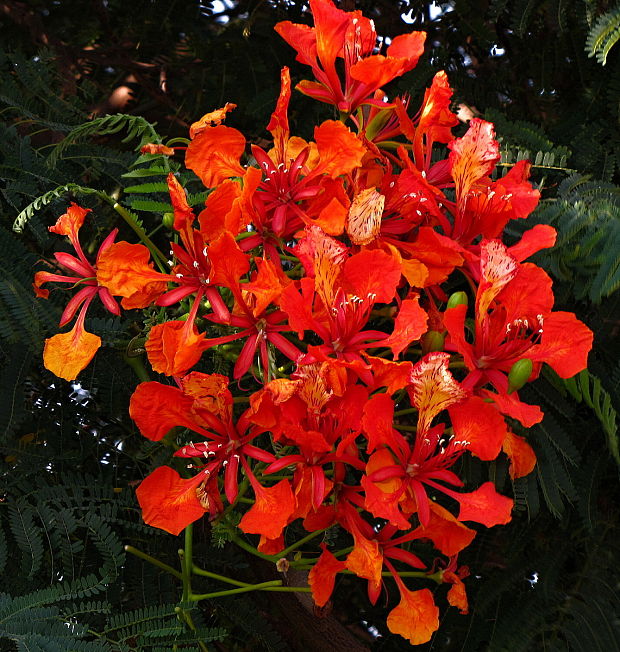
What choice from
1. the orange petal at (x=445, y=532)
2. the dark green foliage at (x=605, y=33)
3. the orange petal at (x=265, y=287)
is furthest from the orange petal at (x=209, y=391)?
the dark green foliage at (x=605, y=33)

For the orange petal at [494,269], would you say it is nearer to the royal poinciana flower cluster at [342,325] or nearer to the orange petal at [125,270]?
the royal poinciana flower cluster at [342,325]

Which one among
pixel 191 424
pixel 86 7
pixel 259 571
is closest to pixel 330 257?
pixel 191 424

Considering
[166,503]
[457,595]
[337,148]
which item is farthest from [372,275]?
[457,595]

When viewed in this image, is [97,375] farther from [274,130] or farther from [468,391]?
[468,391]

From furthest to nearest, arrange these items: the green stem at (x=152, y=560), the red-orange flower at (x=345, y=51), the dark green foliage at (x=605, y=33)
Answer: the dark green foliage at (x=605, y=33) < the green stem at (x=152, y=560) < the red-orange flower at (x=345, y=51)

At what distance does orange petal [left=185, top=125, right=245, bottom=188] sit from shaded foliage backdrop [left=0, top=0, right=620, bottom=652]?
19 cm

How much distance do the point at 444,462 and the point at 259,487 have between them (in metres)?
0.26

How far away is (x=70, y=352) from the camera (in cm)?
134

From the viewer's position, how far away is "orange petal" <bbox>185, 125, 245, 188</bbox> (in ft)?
4.42

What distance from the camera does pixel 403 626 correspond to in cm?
134

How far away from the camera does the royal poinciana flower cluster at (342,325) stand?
3.90ft

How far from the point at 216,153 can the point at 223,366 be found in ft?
1.07

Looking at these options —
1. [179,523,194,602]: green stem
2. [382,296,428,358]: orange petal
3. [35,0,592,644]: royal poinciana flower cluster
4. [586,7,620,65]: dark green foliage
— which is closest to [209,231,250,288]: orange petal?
[35,0,592,644]: royal poinciana flower cluster

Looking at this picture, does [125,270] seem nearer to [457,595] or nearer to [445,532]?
[445,532]
